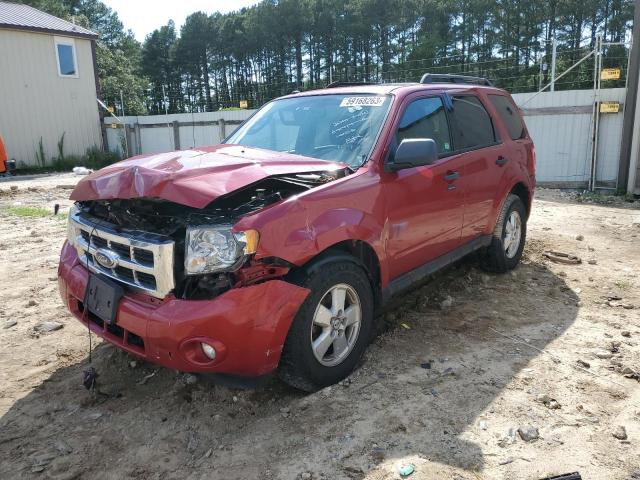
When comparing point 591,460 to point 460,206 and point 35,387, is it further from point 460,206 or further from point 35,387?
point 35,387

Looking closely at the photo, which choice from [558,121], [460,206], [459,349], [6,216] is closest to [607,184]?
[558,121]

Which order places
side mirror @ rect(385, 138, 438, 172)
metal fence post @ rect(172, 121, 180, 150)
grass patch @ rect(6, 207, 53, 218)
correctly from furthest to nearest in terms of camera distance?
1. metal fence post @ rect(172, 121, 180, 150)
2. grass patch @ rect(6, 207, 53, 218)
3. side mirror @ rect(385, 138, 438, 172)

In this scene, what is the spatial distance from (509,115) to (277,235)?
3822 millimetres

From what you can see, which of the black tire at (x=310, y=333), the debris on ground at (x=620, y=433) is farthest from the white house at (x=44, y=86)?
the debris on ground at (x=620, y=433)

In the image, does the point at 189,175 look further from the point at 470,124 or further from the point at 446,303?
the point at 470,124

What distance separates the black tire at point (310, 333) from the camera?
2.96m

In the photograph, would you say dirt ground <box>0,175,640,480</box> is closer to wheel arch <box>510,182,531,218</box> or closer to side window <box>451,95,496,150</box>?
wheel arch <box>510,182,531,218</box>

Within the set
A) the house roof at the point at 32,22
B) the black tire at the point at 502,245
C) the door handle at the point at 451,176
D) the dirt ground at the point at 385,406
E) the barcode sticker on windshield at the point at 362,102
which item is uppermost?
the house roof at the point at 32,22

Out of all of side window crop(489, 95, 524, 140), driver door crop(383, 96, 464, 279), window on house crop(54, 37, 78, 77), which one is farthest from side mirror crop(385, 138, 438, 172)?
window on house crop(54, 37, 78, 77)

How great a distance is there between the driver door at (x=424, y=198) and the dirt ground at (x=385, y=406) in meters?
0.65

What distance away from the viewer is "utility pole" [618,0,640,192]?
1050cm

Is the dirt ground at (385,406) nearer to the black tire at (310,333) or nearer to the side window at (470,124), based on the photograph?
the black tire at (310,333)

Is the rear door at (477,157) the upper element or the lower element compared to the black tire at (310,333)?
upper

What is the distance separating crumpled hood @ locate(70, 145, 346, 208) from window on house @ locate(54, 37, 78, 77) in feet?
64.7
